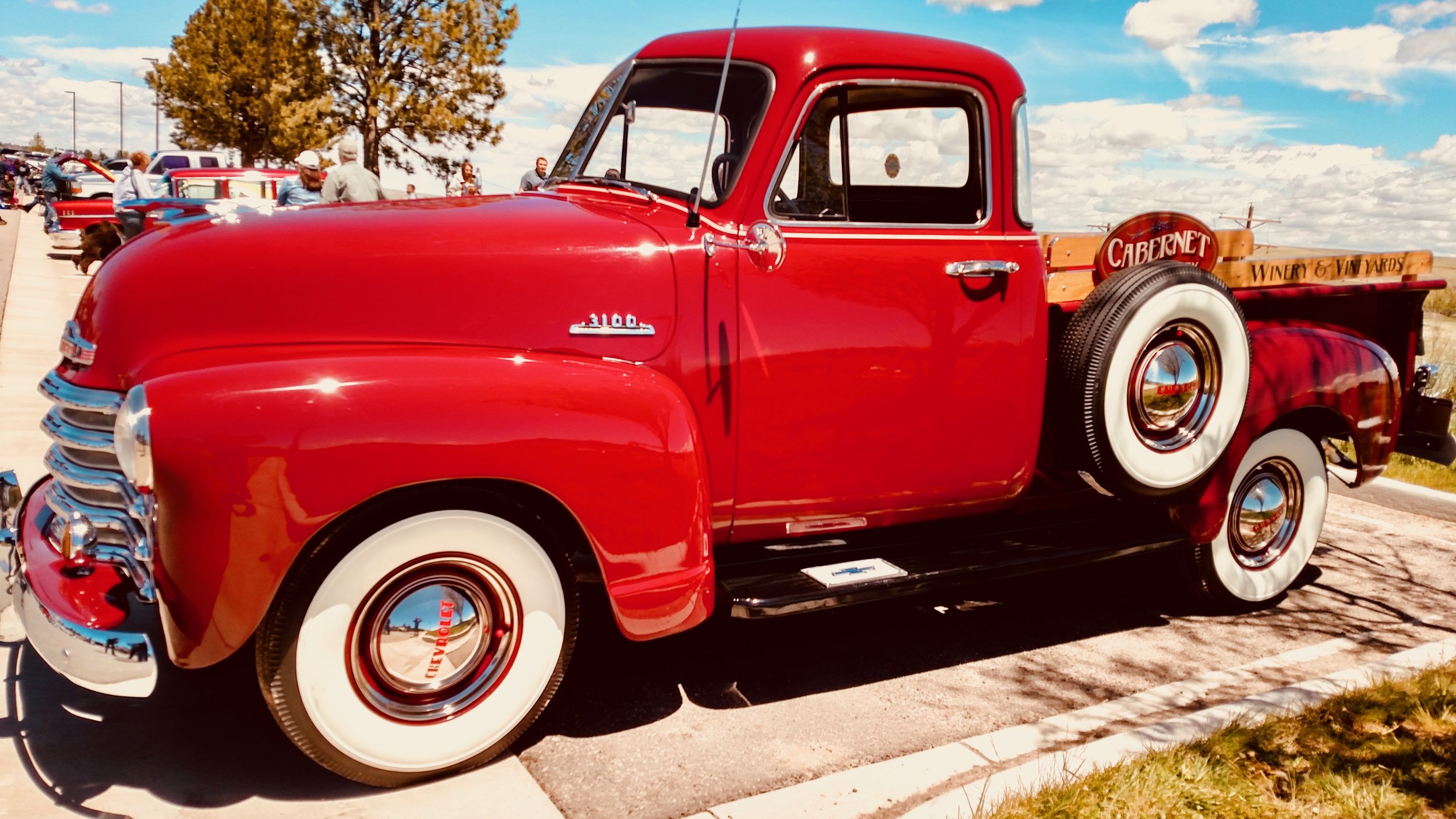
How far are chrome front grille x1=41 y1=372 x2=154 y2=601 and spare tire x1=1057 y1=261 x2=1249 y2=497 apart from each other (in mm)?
2946

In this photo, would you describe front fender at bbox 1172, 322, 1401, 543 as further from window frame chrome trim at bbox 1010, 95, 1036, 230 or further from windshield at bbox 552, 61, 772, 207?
windshield at bbox 552, 61, 772, 207

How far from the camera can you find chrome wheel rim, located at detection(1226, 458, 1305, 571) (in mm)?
4398

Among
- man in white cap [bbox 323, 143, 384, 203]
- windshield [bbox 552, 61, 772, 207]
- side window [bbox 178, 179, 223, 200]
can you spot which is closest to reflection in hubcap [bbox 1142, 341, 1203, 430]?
windshield [bbox 552, 61, 772, 207]

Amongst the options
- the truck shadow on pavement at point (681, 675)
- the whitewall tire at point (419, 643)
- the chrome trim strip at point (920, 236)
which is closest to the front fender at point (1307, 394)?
the truck shadow on pavement at point (681, 675)

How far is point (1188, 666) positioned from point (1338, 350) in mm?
1532

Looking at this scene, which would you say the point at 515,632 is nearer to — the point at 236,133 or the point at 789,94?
the point at 789,94

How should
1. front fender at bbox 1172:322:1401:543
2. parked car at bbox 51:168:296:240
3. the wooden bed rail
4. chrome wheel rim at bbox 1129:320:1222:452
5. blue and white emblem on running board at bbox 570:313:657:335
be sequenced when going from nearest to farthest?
1. blue and white emblem on running board at bbox 570:313:657:335
2. chrome wheel rim at bbox 1129:320:1222:452
3. the wooden bed rail
4. front fender at bbox 1172:322:1401:543
5. parked car at bbox 51:168:296:240

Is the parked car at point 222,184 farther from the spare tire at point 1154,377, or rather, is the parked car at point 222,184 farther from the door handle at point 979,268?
the spare tire at point 1154,377

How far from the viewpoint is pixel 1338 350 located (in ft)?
14.3

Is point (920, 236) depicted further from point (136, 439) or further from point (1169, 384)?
point (136, 439)

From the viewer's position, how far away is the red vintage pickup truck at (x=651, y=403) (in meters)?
2.55

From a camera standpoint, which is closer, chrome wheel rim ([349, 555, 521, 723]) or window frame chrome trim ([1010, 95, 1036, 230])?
chrome wheel rim ([349, 555, 521, 723])

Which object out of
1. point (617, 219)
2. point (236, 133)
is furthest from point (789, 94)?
point (236, 133)

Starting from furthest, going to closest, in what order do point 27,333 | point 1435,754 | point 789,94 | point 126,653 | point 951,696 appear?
point 27,333, point 951,696, point 789,94, point 1435,754, point 126,653
